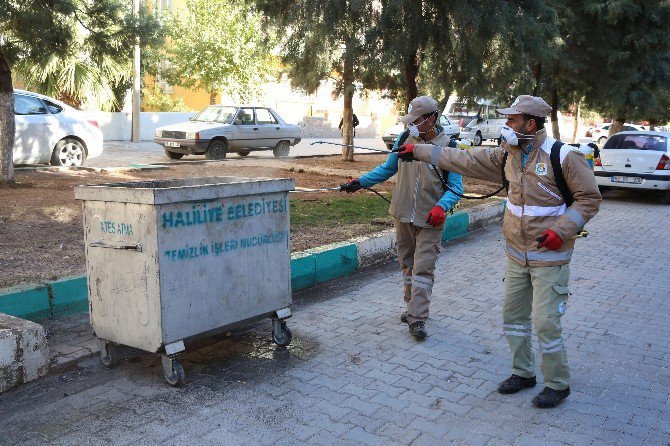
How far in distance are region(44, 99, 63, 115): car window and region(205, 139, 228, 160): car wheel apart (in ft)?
16.7

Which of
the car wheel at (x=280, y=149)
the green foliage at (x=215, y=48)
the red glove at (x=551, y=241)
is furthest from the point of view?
the green foliage at (x=215, y=48)

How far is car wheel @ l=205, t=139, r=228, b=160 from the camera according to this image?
18.2 metres

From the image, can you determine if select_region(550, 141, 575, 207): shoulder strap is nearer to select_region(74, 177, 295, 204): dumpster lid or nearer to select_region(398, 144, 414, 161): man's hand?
select_region(398, 144, 414, 161): man's hand

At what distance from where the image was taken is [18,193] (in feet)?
31.6

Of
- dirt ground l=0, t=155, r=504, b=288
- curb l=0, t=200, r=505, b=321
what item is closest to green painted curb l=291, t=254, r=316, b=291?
curb l=0, t=200, r=505, b=321

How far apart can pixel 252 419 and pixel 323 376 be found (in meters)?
Answer: 0.76

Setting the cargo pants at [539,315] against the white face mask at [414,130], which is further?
the white face mask at [414,130]

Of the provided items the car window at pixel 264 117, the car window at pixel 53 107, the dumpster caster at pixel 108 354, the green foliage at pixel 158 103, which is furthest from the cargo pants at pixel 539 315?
the green foliage at pixel 158 103

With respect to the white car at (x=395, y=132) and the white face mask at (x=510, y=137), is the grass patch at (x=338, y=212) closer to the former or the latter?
the white face mask at (x=510, y=137)

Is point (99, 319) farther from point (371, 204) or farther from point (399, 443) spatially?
point (371, 204)

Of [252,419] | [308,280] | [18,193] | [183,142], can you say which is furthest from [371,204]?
[183,142]

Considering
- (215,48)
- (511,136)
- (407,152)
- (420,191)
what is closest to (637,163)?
(420,191)

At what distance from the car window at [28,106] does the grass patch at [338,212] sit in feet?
19.1

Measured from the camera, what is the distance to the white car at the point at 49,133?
42.1 feet
